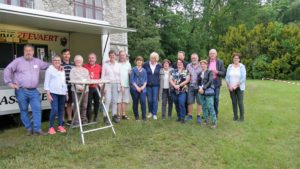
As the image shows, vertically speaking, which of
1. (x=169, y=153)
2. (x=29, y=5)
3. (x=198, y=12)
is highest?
(x=198, y=12)

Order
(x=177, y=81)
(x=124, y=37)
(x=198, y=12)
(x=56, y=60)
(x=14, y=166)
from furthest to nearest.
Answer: (x=198, y=12)
(x=124, y=37)
(x=177, y=81)
(x=56, y=60)
(x=14, y=166)

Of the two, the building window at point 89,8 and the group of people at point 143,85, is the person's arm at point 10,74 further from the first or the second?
the building window at point 89,8

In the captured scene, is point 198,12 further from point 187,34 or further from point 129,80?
point 129,80

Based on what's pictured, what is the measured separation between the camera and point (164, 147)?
560cm

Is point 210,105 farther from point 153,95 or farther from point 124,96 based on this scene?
point 124,96

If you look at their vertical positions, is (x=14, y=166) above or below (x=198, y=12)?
below

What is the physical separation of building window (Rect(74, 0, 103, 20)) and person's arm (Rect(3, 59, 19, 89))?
37.7ft

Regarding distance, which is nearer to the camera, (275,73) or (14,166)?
(14,166)

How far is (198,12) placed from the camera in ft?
116

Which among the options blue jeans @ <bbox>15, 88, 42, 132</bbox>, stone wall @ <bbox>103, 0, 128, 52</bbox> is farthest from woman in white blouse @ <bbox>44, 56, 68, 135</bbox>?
stone wall @ <bbox>103, 0, 128, 52</bbox>

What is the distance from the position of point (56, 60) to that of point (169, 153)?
111 inches

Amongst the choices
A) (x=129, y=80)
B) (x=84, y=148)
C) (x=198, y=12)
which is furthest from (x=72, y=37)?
(x=198, y=12)

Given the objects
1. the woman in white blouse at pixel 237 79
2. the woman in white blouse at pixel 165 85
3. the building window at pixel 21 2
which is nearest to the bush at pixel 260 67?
the building window at pixel 21 2

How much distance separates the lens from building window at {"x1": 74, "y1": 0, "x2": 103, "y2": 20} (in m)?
17.1
